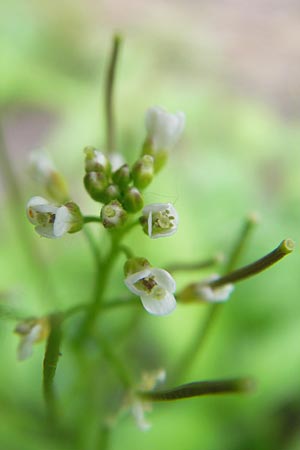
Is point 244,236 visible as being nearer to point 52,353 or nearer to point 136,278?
point 136,278

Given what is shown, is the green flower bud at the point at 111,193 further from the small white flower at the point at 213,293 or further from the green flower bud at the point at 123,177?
the small white flower at the point at 213,293

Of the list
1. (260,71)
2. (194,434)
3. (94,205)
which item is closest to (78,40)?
(260,71)

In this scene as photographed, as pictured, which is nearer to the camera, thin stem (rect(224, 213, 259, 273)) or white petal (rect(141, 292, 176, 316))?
white petal (rect(141, 292, 176, 316))

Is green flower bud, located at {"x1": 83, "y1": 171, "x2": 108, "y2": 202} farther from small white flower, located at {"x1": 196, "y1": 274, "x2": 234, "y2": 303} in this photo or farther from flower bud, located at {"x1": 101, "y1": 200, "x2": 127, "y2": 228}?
small white flower, located at {"x1": 196, "y1": 274, "x2": 234, "y2": 303}

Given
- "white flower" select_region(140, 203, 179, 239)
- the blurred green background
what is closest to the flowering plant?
"white flower" select_region(140, 203, 179, 239)

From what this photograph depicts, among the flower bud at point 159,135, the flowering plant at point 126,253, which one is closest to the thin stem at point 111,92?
the flowering plant at point 126,253

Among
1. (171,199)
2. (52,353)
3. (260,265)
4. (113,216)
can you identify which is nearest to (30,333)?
(52,353)

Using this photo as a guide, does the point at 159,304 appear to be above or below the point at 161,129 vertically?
below
